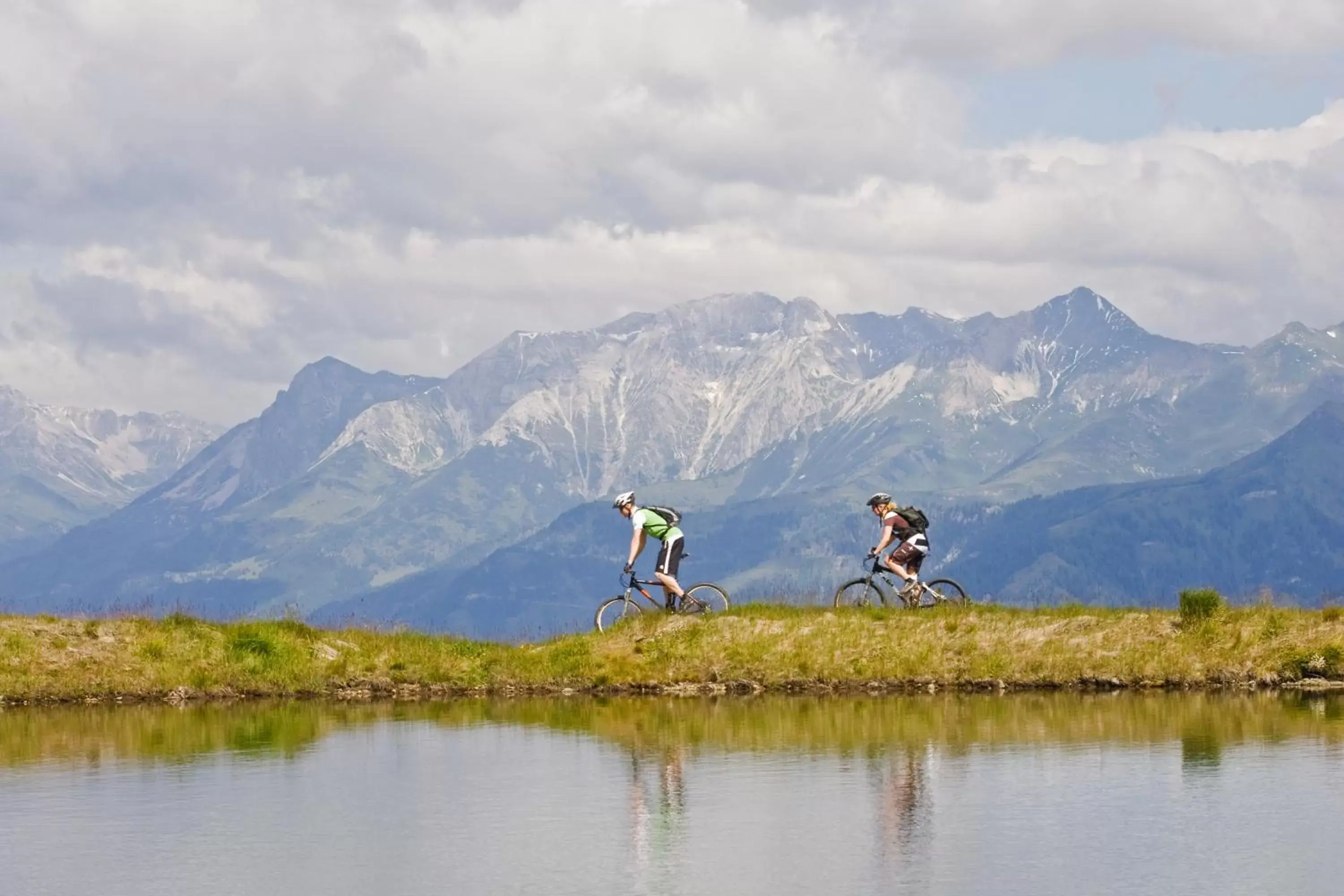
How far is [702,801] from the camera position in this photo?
77.8ft

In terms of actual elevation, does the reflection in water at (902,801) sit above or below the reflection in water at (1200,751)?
below

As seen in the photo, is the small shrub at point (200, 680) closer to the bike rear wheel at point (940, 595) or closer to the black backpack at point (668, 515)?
the black backpack at point (668, 515)

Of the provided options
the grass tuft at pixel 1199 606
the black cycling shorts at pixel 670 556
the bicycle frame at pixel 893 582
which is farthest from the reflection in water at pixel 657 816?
the grass tuft at pixel 1199 606

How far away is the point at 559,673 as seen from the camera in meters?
39.2

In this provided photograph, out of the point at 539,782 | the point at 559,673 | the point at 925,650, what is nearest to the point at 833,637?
the point at 925,650

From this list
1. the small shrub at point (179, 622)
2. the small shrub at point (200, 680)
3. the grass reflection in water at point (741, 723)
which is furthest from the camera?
the small shrub at point (179, 622)

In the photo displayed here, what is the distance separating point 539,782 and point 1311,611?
19.9 meters

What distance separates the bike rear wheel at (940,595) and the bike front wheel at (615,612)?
21.0 feet

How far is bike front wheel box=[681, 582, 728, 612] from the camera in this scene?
133ft

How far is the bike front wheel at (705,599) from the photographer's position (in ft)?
133

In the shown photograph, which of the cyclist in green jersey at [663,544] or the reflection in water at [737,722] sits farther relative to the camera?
the cyclist in green jersey at [663,544]

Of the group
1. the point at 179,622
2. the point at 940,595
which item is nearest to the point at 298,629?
the point at 179,622

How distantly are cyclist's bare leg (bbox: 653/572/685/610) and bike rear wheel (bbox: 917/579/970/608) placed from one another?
17.4ft

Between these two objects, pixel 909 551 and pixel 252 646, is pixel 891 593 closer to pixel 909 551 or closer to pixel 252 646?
pixel 909 551
